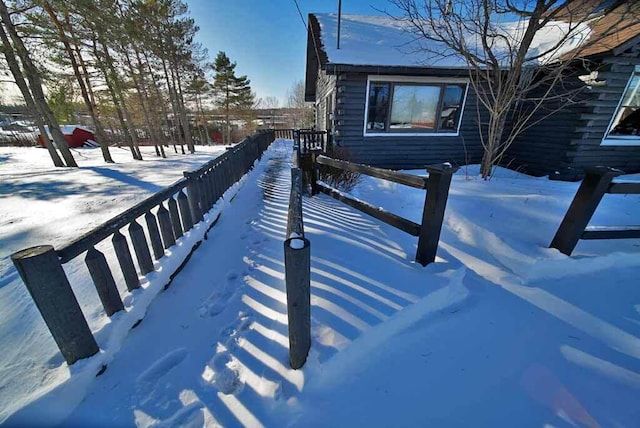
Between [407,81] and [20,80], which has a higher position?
[20,80]

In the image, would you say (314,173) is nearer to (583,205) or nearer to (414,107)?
(583,205)

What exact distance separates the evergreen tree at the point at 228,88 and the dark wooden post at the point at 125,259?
30272 mm

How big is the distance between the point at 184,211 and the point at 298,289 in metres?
2.37

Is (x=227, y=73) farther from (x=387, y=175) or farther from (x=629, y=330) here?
(x=629, y=330)

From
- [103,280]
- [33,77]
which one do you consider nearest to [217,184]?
[103,280]

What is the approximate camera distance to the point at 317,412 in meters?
1.34

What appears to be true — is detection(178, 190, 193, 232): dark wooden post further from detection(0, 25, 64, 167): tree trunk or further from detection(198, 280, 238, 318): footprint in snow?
detection(0, 25, 64, 167): tree trunk

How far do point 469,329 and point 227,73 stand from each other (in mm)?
33617

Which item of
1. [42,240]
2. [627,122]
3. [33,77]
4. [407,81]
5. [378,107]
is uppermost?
[33,77]

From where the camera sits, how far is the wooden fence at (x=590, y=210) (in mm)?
2207

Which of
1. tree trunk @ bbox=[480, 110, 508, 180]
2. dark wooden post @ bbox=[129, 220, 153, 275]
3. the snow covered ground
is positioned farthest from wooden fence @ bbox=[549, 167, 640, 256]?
dark wooden post @ bbox=[129, 220, 153, 275]

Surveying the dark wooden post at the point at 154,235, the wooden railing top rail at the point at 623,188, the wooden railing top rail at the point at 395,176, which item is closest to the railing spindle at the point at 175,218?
the dark wooden post at the point at 154,235

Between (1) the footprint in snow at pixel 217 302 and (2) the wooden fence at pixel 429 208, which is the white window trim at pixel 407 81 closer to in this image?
(2) the wooden fence at pixel 429 208

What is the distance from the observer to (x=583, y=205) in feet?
7.59
